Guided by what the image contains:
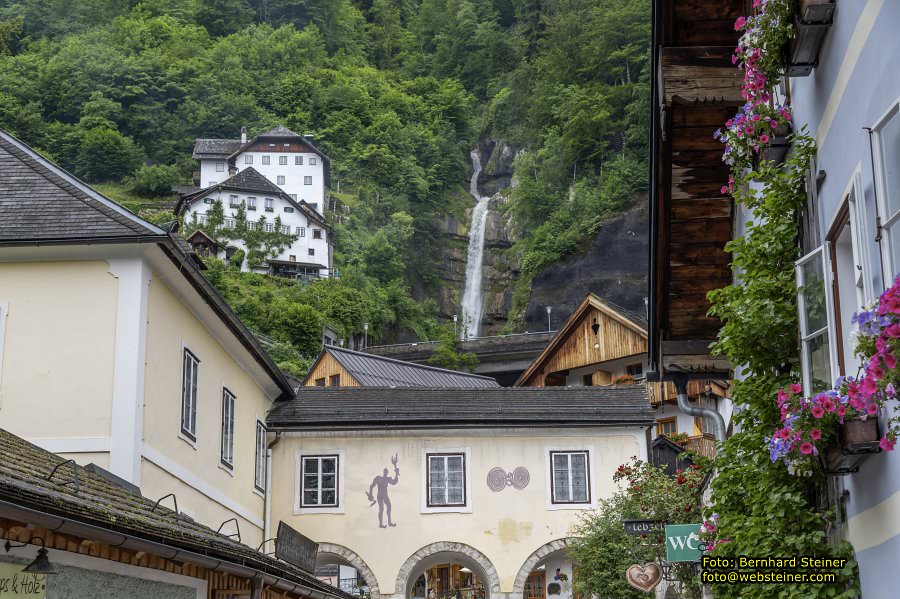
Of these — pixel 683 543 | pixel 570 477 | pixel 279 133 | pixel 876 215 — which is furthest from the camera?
pixel 279 133

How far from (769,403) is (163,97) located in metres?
97.6

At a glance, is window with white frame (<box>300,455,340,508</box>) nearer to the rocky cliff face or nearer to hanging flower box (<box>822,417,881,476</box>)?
hanging flower box (<box>822,417,881,476</box>)

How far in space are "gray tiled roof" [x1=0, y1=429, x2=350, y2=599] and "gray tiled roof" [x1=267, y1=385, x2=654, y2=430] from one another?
38.6 ft

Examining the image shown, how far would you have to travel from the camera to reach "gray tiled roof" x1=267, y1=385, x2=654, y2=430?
23453mm

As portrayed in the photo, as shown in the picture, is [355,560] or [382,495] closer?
[355,560]

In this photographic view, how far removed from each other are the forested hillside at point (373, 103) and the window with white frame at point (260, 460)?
45573mm

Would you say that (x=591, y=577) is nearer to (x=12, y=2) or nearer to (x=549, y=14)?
(x=549, y=14)

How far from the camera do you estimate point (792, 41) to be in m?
6.74

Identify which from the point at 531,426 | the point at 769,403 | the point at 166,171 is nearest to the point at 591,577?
the point at 531,426

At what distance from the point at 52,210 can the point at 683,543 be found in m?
8.83

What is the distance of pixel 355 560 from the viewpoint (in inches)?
906

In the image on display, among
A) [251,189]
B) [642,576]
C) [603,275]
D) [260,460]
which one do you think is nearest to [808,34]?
[642,576]

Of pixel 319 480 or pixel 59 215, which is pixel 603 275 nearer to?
pixel 319 480

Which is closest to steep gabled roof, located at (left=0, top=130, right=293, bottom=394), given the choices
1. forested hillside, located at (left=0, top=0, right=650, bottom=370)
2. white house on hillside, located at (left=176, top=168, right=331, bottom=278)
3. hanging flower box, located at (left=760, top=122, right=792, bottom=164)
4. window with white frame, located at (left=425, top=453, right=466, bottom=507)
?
hanging flower box, located at (left=760, top=122, right=792, bottom=164)
